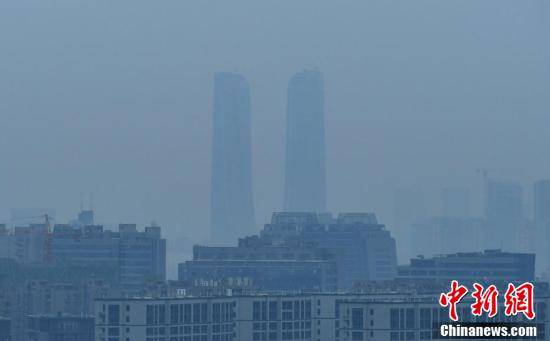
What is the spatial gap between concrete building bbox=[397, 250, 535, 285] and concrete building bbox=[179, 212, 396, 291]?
5.51 m

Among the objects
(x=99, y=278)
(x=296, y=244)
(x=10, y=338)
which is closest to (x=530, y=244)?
(x=296, y=244)

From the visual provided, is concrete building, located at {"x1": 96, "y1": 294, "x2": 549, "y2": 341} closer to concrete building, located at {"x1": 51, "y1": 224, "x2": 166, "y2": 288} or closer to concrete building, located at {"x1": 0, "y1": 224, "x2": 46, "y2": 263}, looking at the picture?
concrete building, located at {"x1": 51, "y1": 224, "x2": 166, "y2": 288}

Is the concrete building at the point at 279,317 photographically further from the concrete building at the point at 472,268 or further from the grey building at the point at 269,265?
the grey building at the point at 269,265

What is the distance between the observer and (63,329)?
9631cm

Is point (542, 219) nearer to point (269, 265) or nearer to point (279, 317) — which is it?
point (269, 265)

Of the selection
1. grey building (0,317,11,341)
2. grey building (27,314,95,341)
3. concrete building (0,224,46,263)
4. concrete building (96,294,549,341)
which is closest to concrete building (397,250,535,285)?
concrete building (0,224,46,263)

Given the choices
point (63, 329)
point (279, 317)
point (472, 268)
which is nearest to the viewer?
point (279, 317)

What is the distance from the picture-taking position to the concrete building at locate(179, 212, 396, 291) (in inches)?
5571

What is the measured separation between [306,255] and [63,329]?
51006mm

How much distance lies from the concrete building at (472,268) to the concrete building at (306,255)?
18.1ft

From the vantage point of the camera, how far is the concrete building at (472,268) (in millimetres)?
137125

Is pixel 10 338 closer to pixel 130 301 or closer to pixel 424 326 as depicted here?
pixel 130 301

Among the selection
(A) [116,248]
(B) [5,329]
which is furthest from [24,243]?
(B) [5,329]

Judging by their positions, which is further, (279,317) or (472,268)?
(472,268)
